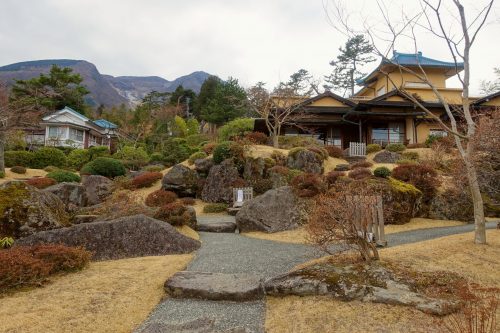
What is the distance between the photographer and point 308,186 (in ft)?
44.4

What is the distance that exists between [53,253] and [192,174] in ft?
48.2

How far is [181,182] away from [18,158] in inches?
747

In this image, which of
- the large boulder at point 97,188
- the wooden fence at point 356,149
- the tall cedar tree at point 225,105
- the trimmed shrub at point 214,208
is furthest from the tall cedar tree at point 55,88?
the wooden fence at point 356,149

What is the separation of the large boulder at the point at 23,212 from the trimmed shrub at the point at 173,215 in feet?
9.59

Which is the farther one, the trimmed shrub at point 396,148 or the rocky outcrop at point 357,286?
the trimmed shrub at point 396,148

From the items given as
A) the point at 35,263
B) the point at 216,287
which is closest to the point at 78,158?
the point at 35,263

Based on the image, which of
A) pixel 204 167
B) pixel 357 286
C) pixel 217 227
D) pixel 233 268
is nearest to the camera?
pixel 357 286

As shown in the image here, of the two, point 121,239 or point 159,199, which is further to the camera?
point 159,199

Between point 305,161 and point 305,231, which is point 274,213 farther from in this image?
point 305,161

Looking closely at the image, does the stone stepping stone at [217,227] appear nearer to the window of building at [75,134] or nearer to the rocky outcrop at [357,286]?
the rocky outcrop at [357,286]

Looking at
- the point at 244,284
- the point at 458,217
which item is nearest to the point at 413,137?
the point at 458,217

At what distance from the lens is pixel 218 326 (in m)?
4.70

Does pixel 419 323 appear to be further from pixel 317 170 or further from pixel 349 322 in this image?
pixel 317 170

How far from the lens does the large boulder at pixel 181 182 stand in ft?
68.6
